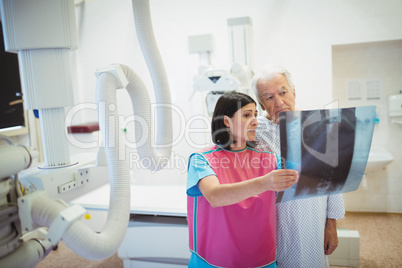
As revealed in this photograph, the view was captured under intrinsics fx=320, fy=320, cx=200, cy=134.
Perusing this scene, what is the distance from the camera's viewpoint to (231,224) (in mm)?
1114

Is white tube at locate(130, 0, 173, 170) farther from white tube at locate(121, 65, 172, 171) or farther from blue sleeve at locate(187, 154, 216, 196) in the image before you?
blue sleeve at locate(187, 154, 216, 196)

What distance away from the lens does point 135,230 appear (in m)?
2.34

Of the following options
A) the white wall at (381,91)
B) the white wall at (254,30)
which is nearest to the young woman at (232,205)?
the white wall at (254,30)

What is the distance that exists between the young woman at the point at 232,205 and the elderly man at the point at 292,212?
0.46 ft

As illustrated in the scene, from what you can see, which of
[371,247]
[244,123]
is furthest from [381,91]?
[244,123]

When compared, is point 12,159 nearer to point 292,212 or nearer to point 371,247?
point 292,212

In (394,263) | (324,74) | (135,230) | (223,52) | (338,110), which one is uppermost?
(223,52)

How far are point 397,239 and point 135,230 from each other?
2362 mm

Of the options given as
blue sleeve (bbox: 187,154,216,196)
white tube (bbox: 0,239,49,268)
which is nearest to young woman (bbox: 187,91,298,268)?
blue sleeve (bbox: 187,154,216,196)

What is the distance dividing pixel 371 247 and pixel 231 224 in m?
2.31

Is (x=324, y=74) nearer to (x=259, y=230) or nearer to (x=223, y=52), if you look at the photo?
(x=223, y=52)

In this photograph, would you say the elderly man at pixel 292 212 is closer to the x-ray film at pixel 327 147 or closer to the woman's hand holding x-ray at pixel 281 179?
the x-ray film at pixel 327 147

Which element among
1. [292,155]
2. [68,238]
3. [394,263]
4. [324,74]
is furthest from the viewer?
[324,74]

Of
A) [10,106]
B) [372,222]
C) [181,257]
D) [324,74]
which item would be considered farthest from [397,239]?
[10,106]
